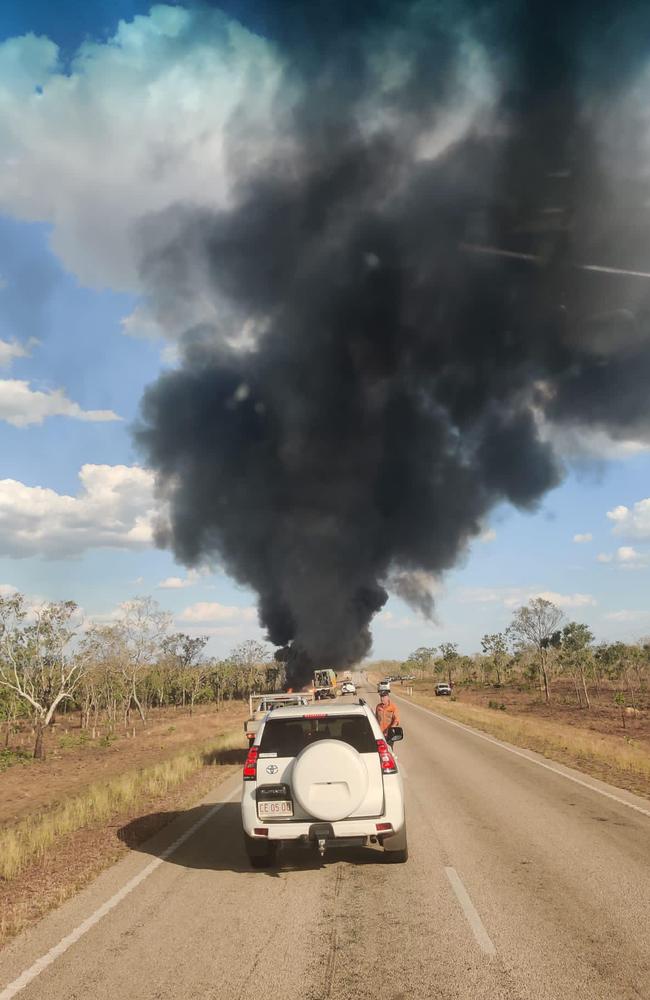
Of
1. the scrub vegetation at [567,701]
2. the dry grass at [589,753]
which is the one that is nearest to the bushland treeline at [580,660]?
the scrub vegetation at [567,701]

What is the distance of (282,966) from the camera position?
15.9ft

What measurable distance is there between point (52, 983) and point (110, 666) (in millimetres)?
47152

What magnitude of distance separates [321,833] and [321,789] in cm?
45

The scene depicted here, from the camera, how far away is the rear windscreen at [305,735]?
7.34 m

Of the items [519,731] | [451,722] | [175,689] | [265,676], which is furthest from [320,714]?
[265,676]

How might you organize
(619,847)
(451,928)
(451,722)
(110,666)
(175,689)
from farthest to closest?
(175,689), (110,666), (451,722), (619,847), (451,928)

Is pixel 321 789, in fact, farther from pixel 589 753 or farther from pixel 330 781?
pixel 589 753

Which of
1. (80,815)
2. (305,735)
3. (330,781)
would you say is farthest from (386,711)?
(330,781)

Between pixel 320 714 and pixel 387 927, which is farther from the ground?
pixel 320 714

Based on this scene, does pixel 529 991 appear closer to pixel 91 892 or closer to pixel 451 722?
pixel 91 892

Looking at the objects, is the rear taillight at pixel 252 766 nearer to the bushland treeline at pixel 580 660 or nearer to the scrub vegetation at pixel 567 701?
the scrub vegetation at pixel 567 701

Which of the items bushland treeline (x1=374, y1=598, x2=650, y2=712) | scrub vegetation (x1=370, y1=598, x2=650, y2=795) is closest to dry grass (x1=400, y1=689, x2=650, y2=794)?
scrub vegetation (x1=370, y1=598, x2=650, y2=795)

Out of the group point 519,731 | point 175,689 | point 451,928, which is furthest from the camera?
point 175,689

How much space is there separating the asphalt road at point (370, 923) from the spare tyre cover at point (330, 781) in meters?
0.82
